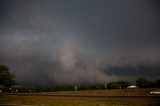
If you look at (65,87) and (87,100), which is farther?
(65,87)

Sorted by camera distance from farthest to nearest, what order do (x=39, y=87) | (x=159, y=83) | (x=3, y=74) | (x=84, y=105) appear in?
1. (x=39, y=87)
2. (x=159, y=83)
3. (x=3, y=74)
4. (x=84, y=105)

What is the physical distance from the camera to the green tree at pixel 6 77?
10519cm

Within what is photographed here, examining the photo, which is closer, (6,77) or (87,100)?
(87,100)

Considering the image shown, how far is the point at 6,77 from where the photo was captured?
10556 cm

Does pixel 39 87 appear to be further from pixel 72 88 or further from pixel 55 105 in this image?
pixel 55 105

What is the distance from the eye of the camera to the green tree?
345ft

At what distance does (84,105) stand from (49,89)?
8858 cm

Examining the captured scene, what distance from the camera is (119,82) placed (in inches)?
6038

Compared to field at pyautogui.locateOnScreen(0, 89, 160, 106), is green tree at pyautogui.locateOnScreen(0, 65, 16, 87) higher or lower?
higher

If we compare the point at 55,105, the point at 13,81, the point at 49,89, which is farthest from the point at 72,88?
the point at 55,105

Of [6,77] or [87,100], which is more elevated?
[6,77]

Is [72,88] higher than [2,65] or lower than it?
lower

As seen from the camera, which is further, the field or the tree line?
the tree line

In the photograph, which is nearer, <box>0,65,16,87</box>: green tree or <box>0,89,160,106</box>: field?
<box>0,89,160,106</box>: field
